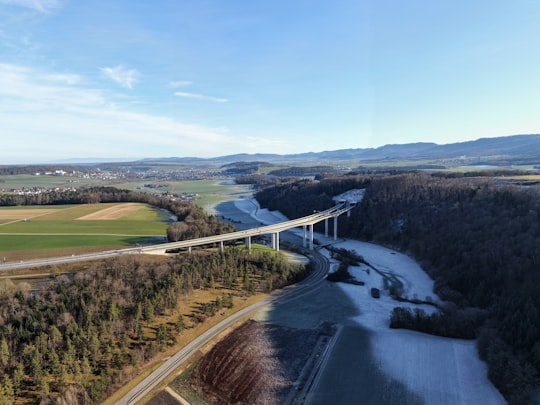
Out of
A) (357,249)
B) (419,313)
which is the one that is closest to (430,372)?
(419,313)

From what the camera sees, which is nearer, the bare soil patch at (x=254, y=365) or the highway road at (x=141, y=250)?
the bare soil patch at (x=254, y=365)

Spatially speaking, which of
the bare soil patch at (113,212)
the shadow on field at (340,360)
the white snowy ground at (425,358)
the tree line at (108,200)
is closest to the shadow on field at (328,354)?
the shadow on field at (340,360)

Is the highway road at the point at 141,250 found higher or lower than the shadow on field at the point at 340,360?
higher

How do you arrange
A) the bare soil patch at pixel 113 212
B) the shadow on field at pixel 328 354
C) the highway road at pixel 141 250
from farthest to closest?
the bare soil patch at pixel 113 212 → the highway road at pixel 141 250 → the shadow on field at pixel 328 354

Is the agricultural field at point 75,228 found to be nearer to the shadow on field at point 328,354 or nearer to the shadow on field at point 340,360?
the shadow on field at point 340,360

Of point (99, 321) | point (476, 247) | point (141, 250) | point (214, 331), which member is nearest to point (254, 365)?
point (214, 331)

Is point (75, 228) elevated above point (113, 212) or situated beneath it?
situated beneath

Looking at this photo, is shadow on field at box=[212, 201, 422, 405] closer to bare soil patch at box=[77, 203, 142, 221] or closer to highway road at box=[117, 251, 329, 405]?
highway road at box=[117, 251, 329, 405]

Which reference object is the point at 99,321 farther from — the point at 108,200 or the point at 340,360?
the point at 108,200
